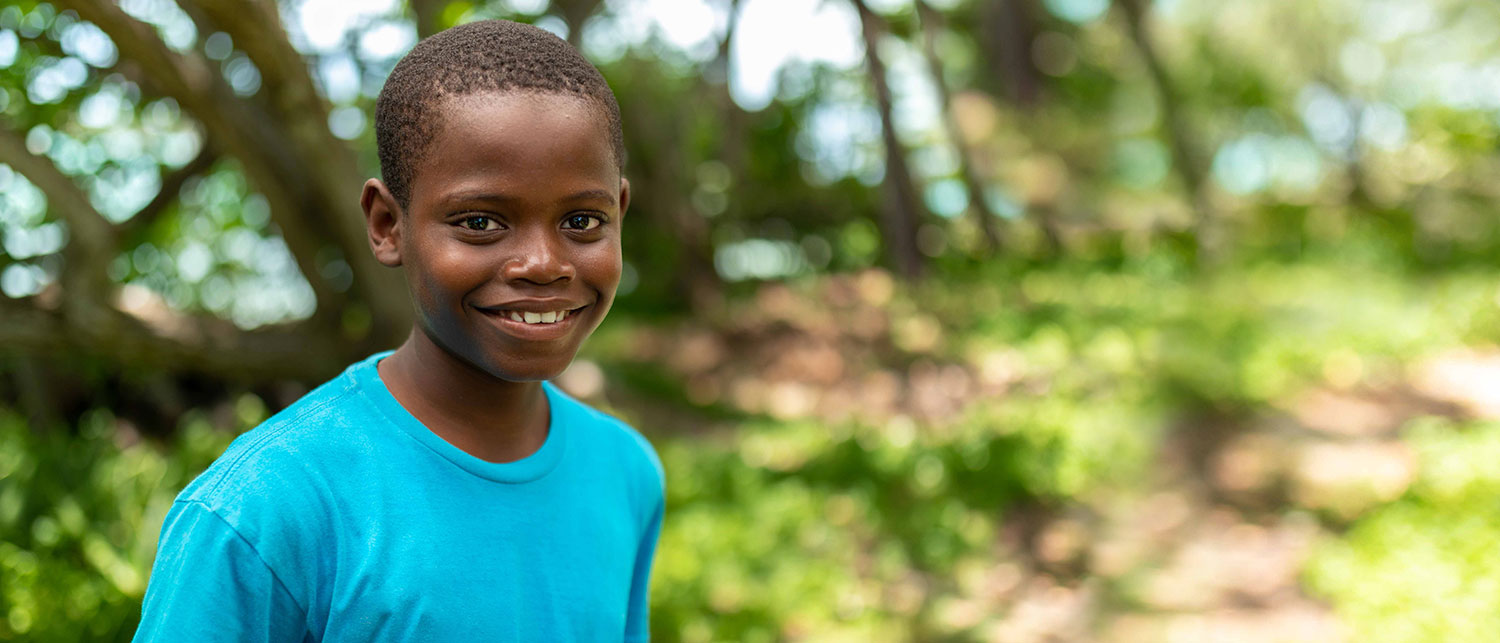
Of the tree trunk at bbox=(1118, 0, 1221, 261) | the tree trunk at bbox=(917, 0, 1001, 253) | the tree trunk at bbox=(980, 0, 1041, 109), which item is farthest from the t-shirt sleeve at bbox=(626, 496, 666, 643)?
the tree trunk at bbox=(980, 0, 1041, 109)

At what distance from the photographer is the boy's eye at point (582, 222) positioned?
1175 mm

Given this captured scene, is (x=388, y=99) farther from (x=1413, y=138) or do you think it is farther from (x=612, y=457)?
(x=1413, y=138)

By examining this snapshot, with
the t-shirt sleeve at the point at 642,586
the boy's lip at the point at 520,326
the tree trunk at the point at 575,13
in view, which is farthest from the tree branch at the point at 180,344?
the boy's lip at the point at 520,326

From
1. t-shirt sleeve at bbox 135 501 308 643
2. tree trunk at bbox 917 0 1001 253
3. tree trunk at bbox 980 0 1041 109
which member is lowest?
t-shirt sleeve at bbox 135 501 308 643

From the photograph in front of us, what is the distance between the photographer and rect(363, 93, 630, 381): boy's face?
1104mm

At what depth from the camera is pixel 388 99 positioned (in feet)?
3.90

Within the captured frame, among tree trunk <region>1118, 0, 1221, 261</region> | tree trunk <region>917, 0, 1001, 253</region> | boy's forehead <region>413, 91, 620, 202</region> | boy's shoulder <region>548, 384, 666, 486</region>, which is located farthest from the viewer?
tree trunk <region>1118, 0, 1221, 261</region>

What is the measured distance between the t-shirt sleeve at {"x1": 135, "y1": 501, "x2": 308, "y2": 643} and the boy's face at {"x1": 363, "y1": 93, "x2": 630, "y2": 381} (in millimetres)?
307

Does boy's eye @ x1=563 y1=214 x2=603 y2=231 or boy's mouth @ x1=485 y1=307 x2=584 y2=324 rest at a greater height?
boy's eye @ x1=563 y1=214 x2=603 y2=231

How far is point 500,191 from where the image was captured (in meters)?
1.10

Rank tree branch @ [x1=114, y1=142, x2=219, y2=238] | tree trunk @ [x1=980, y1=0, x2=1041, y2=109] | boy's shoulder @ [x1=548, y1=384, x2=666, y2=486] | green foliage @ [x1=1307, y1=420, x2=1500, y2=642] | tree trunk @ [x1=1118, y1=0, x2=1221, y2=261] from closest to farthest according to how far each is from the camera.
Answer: boy's shoulder @ [x1=548, y1=384, x2=666, y2=486]
green foliage @ [x1=1307, y1=420, x2=1500, y2=642]
tree branch @ [x1=114, y1=142, x2=219, y2=238]
tree trunk @ [x1=1118, y1=0, x2=1221, y2=261]
tree trunk @ [x1=980, y1=0, x2=1041, y2=109]

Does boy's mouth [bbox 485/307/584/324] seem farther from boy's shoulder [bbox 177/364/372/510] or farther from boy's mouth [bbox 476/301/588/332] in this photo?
boy's shoulder [bbox 177/364/372/510]

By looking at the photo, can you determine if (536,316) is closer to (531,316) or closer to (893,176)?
(531,316)

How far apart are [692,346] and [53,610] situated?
5.73 m
